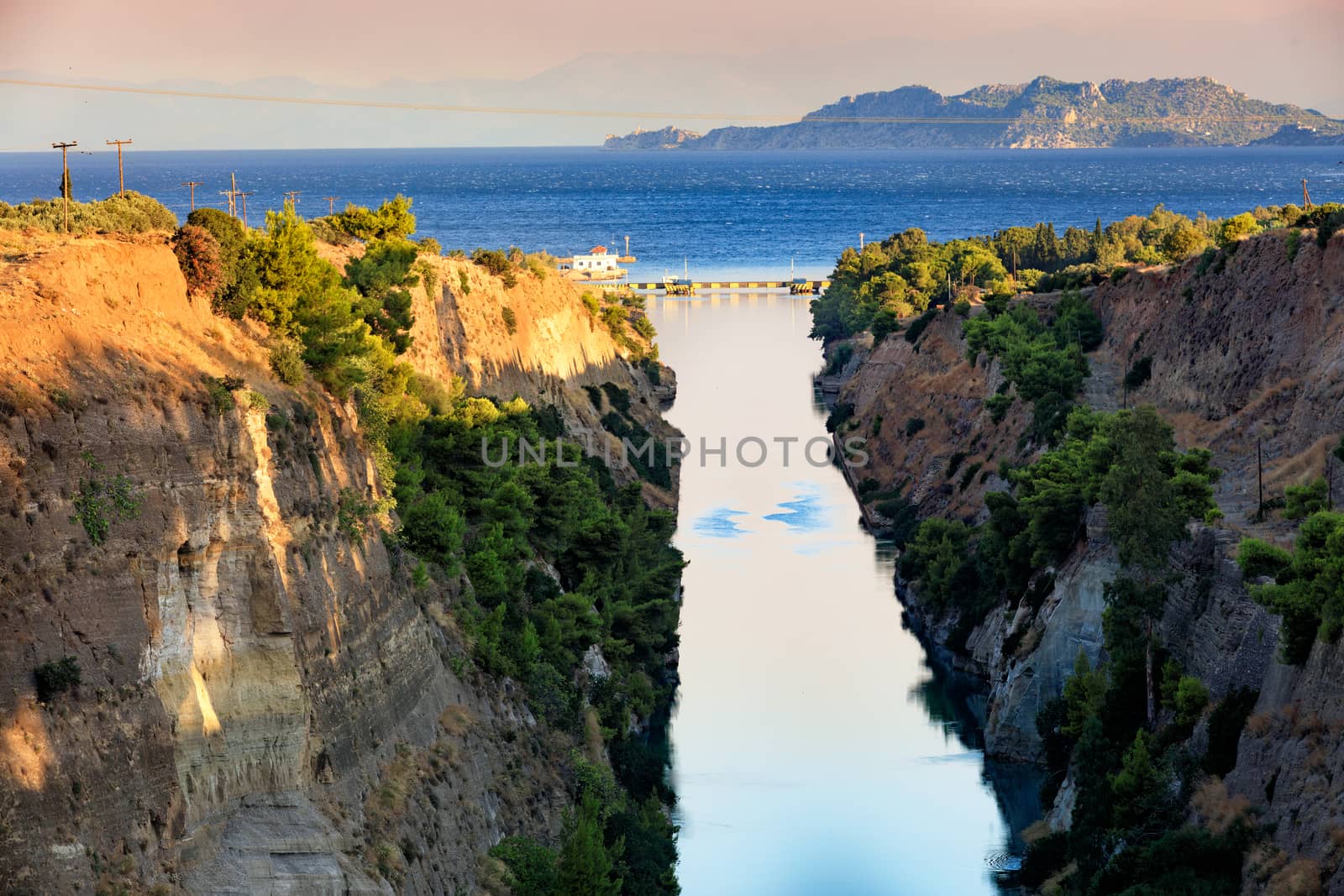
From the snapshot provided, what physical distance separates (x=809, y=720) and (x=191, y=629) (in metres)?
33.5

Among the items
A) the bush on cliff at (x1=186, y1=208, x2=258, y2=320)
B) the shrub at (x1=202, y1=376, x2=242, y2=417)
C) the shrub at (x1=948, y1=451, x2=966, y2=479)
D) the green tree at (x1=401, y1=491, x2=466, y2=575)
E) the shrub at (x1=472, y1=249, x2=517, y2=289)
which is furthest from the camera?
the shrub at (x1=472, y1=249, x2=517, y2=289)

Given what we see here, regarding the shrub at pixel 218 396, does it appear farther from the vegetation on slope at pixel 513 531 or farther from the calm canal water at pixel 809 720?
the calm canal water at pixel 809 720

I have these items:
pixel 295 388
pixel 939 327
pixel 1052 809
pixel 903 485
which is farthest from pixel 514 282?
→ pixel 295 388

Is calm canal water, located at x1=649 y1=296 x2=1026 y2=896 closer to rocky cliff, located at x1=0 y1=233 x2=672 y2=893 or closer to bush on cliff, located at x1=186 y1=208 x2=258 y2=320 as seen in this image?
rocky cliff, located at x1=0 y1=233 x2=672 y2=893

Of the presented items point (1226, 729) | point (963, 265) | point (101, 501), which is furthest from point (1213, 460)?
point (963, 265)

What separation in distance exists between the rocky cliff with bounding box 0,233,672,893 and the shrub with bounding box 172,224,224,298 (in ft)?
2.21

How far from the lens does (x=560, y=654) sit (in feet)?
163

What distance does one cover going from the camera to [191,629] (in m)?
29.1

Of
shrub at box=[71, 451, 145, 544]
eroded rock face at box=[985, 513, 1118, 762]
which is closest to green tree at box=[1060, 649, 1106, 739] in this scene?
eroded rock face at box=[985, 513, 1118, 762]

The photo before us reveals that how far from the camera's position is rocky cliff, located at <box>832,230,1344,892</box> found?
3925 cm

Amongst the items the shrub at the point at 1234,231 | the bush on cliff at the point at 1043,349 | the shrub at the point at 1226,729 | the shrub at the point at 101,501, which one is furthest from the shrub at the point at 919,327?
the shrub at the point at 101,501

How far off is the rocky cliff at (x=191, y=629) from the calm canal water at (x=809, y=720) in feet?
42.0

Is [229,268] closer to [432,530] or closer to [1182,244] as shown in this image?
[432,530]

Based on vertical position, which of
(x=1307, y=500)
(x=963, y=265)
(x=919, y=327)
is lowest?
(x=919, y=327)
